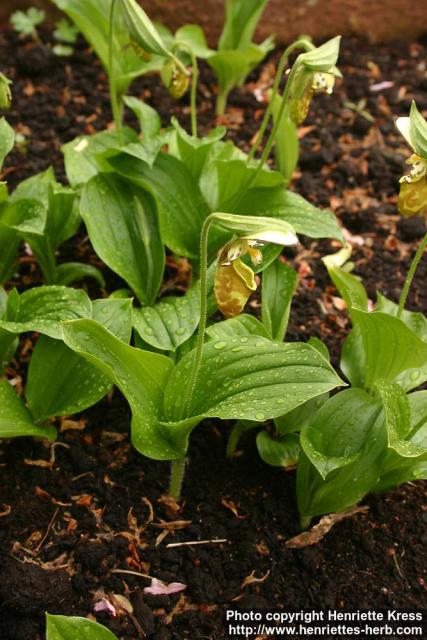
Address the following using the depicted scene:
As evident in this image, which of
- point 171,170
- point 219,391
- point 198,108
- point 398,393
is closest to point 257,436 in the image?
point 219,391

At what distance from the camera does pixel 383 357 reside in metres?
1.81

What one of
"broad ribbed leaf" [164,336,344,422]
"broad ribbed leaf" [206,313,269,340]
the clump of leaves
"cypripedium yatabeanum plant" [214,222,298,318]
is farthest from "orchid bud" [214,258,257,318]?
the clump of leaves

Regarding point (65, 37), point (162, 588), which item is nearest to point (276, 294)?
point (162, 588)

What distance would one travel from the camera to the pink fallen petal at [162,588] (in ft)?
5.40

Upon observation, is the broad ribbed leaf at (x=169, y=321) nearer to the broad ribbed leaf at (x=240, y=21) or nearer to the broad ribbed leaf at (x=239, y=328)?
the broad ribbed leaf at (x=239, y=328)

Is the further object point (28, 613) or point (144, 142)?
point (144, 142)

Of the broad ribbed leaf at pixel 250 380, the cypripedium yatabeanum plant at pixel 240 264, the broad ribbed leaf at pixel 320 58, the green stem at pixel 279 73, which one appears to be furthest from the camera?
the green stem at pixel 279 73

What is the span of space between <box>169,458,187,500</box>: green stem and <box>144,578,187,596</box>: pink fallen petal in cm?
23

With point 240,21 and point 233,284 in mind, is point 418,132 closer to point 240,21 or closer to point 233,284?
point 233,284

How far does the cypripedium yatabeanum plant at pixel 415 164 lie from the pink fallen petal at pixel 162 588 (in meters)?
1.04

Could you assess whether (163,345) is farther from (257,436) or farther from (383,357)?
(383,357)

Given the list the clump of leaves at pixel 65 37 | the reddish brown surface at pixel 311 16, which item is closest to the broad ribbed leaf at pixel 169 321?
the clump of leaves at pixel 65 37

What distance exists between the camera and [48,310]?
Result: 69.4 inches

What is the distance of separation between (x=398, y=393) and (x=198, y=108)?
1852mm
